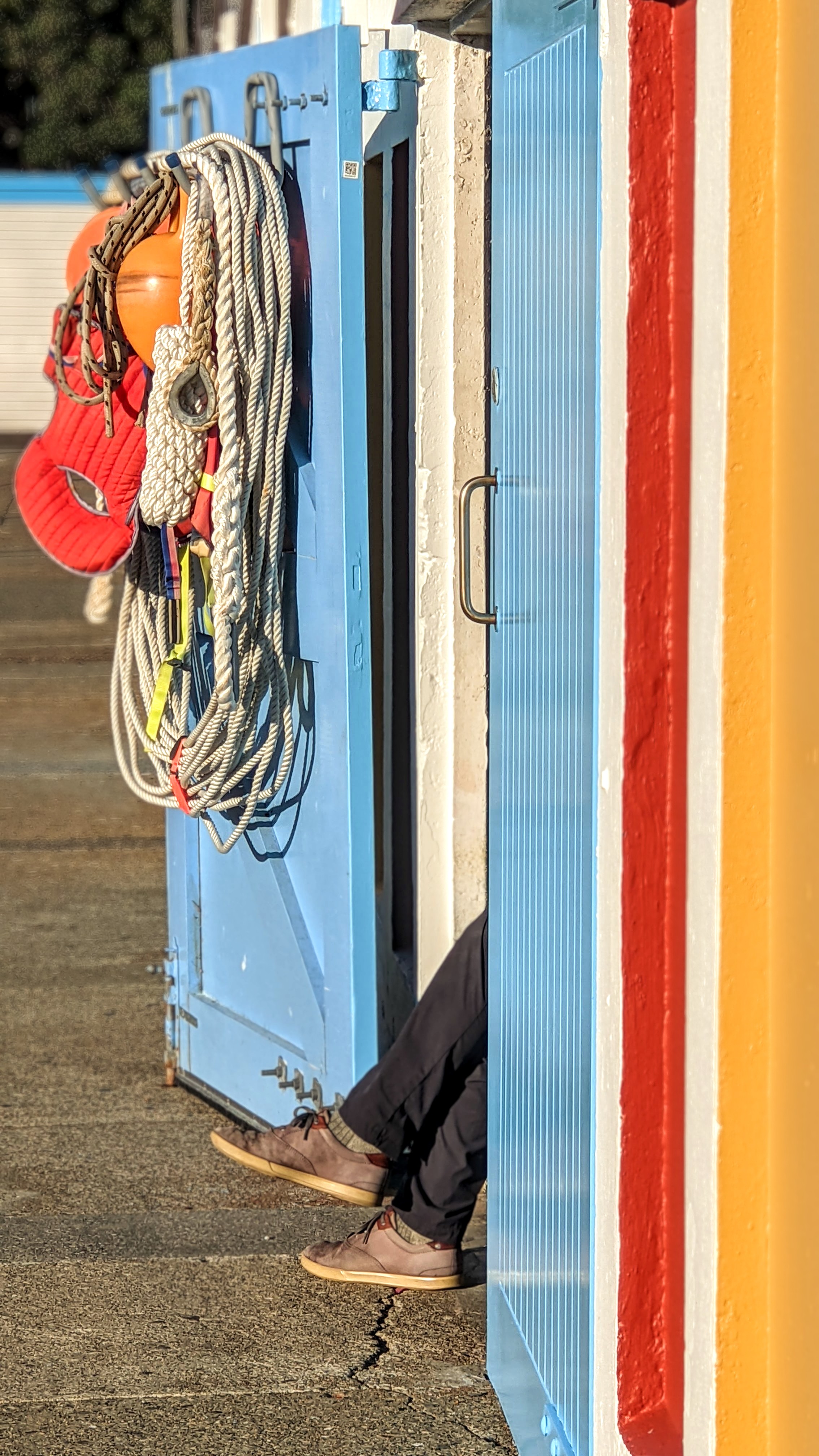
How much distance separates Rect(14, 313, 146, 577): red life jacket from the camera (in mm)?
3773

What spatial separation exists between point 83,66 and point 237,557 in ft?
88.0

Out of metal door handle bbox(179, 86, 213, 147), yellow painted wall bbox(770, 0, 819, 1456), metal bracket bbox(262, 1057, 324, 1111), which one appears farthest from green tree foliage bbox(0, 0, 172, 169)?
yellow painted wall bbox(770, 0, 819, 1456)

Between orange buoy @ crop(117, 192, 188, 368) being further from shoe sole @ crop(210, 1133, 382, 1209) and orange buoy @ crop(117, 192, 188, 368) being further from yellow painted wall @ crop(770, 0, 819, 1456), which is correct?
yellow painted wall @ crop(770, 0, 819, 1456)

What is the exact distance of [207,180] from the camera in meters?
3.48

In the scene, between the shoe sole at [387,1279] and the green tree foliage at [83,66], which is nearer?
the shoe sole at [387,1279]

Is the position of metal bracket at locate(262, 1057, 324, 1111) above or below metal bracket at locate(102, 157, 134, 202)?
below

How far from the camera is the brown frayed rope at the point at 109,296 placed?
3566 millimetres

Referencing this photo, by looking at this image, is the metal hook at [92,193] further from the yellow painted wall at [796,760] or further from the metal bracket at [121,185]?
the yellow painted wall at [796,760]

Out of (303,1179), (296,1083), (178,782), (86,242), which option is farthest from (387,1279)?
(86,242)

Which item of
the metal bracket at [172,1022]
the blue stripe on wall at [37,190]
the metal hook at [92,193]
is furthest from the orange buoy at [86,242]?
the blue stripe on wall at [37,190]

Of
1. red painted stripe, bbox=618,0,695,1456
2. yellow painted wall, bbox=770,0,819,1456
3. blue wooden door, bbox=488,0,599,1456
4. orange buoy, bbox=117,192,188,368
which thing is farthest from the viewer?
orange buoy, bbox=117,192,188,368

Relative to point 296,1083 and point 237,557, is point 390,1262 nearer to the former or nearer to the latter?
point 296,1083

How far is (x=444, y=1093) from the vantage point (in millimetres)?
3398

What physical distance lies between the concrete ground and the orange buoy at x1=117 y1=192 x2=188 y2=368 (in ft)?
5.77
